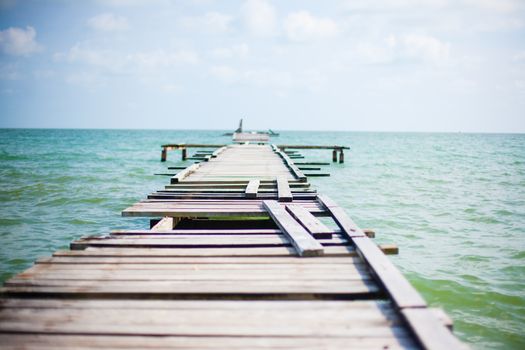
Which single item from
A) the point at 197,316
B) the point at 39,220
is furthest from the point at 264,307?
the point at 39,220

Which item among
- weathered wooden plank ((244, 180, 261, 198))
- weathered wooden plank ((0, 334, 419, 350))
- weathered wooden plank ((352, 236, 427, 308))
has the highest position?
weathered wooden plank ((244, 180, 261, 198))

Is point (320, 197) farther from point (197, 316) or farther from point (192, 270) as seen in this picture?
point (197, 316)

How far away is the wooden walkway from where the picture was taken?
7.06 ft

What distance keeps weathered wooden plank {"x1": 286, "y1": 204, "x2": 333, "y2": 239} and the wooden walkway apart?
0.05 ft

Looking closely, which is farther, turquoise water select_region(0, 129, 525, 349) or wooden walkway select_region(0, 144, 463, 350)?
turquoise water select_region(0, 129, 525, 349)

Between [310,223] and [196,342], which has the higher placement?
[310,223]

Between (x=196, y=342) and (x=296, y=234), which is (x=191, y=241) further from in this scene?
(x=196, y=342)

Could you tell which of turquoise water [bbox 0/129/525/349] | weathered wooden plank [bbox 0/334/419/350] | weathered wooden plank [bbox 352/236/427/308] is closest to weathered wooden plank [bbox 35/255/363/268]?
weathered wooden plank [bbox 352/236/427/308]

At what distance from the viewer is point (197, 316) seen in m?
2.38

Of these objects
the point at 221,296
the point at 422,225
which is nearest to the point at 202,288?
the point at 221,296

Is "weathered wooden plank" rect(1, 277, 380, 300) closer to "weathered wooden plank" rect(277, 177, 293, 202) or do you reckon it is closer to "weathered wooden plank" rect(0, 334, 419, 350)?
"weathered wooden plank" rect(0, 334, 419, 350)

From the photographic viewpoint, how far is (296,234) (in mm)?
3844

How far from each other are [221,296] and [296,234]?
138cm

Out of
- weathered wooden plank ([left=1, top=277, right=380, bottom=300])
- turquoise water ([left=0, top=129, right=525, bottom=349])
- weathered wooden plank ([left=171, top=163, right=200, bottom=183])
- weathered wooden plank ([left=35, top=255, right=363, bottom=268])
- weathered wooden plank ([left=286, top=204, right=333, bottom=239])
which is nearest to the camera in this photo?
weathered wooden plank ([left=1, top=277, right=380, bottom=300])
